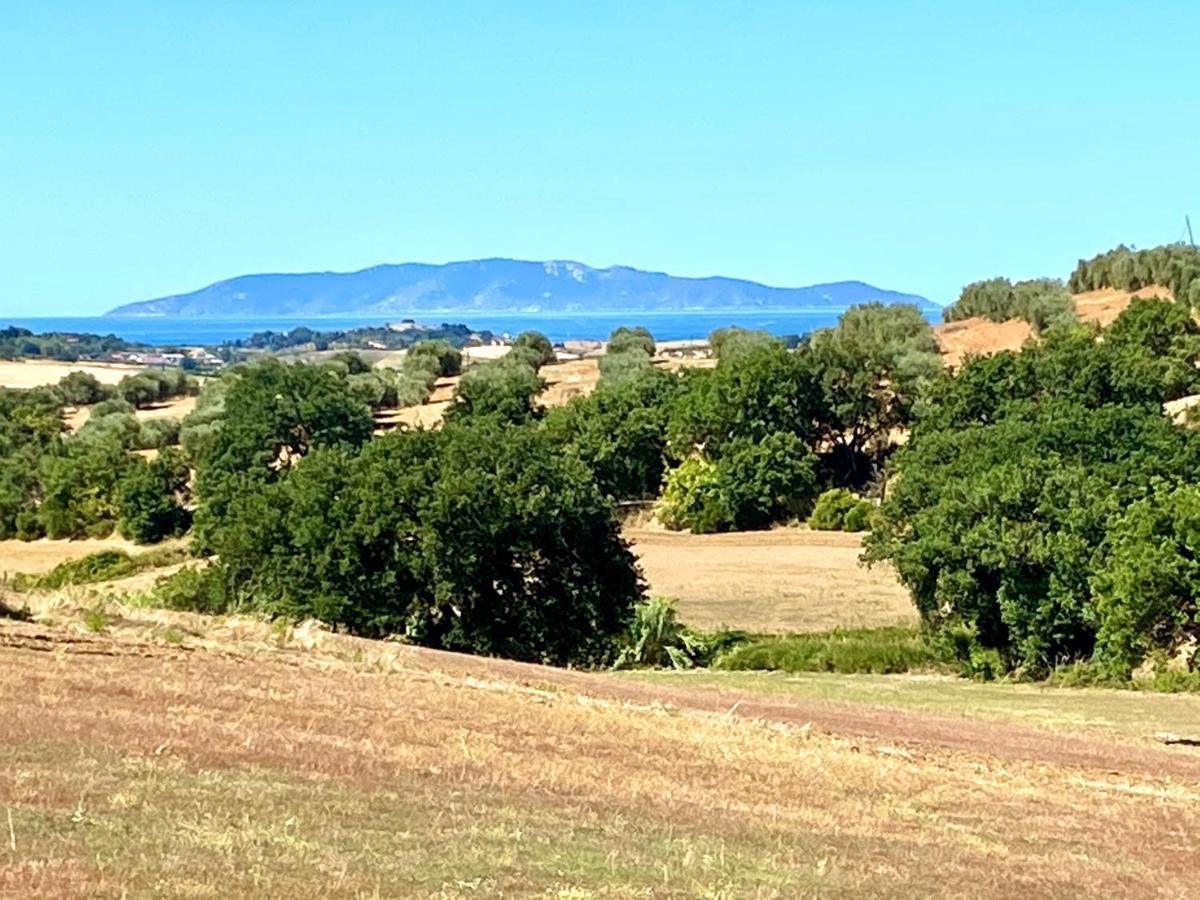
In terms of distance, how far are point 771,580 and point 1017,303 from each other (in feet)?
256

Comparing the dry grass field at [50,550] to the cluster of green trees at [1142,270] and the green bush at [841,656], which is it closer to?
the green bush at [841,656]

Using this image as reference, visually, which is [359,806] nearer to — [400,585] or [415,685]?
[415,685]

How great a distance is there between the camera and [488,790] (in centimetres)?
1598

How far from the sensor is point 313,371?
3981 inches

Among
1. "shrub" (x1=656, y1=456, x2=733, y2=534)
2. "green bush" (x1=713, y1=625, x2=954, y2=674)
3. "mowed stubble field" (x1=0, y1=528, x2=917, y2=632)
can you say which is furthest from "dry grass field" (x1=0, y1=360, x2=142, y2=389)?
"green bush" (x1=713, y1=625, x2=954, y2=674)

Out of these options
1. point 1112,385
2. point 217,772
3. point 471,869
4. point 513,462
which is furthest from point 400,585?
point 1112,385

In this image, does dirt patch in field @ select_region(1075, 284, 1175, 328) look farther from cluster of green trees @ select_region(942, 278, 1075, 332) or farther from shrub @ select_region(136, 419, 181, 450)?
shrub @ select_region(136, 419, 181, 450)

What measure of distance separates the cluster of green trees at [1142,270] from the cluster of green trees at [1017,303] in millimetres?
3861

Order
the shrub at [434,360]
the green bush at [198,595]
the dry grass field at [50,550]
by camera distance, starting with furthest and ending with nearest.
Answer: the shrub at [434,360] < the dry grass field at [50,550] < the green bush at [198,595]

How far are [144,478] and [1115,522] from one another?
57.6 metres

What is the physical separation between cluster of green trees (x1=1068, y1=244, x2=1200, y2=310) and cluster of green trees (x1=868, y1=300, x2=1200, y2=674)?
233 feet

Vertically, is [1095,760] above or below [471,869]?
below

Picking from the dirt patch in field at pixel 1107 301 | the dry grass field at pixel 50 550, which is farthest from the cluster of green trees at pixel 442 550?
the dirt patch in field at pixel 1107 301

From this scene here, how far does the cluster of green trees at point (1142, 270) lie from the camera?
134000 mm
